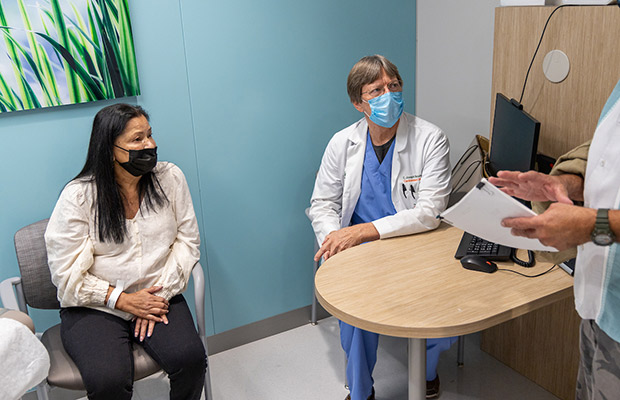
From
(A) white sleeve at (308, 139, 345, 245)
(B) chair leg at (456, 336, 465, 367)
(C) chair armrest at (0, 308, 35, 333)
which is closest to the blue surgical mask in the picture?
(A) white sleeve at (308, 139, 345, 245)

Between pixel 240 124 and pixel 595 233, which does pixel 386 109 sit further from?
pixel 595 233

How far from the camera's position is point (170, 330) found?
209 centimetres

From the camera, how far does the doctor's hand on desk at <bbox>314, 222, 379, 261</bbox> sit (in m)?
2.16

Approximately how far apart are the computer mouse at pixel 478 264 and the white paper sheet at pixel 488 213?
0.31 m

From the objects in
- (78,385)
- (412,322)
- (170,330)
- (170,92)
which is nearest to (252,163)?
(170,92)

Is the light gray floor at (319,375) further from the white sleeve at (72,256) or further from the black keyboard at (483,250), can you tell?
the black keyboard at (483,250)

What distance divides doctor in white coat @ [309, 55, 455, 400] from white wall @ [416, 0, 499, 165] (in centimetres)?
55

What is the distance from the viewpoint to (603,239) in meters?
1.19

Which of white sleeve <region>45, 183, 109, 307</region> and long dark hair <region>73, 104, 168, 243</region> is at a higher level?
long dark hair <region>73, 104, 168, 243</region>

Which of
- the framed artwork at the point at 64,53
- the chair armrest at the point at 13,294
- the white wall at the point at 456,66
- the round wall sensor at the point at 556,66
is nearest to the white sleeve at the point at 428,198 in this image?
the round wall sensor at the point at 556,66

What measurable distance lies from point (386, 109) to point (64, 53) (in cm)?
124

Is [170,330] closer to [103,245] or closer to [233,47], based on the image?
[103,245]

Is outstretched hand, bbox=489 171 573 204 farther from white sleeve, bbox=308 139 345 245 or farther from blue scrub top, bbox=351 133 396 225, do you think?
white sleeve, bbox=308 139 345 245

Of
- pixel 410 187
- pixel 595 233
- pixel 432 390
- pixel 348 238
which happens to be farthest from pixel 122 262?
pixel 595 233
